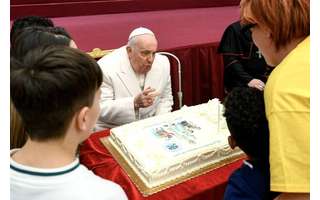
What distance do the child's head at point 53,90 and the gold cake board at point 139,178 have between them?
0.49 metres

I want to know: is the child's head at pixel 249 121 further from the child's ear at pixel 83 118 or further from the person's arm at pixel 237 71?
the person's arm at pixel 237 71

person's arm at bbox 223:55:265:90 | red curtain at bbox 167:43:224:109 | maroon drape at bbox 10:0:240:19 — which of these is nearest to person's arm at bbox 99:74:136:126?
red curtain at bbox 167:43:224:109

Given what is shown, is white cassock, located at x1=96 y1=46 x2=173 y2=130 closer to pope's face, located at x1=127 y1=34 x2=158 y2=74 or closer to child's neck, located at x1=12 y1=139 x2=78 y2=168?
pope's face, located at x1=127 y1=34 x2=158 y2=74

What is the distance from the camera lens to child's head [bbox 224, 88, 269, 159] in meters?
0.92

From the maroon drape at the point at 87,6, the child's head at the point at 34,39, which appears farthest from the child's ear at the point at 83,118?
the maroon drape at the point at 87,6

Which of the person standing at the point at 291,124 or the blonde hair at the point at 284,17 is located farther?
the blonde hair at the point at 284,17

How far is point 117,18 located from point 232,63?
1.39 meters

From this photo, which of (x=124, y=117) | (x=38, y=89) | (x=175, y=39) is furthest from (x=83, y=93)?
(x=175, y=39)

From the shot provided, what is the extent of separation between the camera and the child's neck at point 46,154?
0.82 meters

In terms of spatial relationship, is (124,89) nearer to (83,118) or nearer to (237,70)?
(237,70)

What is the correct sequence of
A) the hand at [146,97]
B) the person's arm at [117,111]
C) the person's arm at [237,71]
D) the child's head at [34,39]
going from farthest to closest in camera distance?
1. the person's arm at [237,71]
2. the person's arm at [117,111]
3. the hand at [146,97]
4. the child's head at [34,39]

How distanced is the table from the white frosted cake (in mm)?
40

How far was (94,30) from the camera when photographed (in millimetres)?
3354

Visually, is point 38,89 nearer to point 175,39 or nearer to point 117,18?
point 175,39
